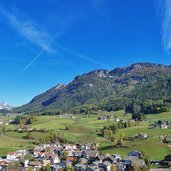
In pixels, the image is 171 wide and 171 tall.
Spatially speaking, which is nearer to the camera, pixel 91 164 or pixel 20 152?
pixel 91 164

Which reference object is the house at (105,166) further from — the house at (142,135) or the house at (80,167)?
the house at (142,135)

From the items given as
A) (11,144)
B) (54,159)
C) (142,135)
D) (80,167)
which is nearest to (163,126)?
(142,135)

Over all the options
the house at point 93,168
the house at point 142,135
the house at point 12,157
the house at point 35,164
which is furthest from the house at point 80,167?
the house at point 142,135

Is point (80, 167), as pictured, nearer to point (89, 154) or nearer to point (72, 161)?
point (72, 161)

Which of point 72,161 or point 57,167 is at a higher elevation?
point 72,161

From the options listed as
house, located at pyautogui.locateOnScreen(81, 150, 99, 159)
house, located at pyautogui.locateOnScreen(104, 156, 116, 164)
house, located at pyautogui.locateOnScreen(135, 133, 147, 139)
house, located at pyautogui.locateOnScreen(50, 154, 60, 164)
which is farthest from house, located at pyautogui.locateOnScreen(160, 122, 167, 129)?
house, located at pyautogui.locateOnScreen(104, 156, 116, 164)

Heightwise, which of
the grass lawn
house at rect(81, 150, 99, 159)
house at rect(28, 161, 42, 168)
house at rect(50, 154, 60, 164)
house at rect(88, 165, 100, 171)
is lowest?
house at rect(88, 165, 100, 171)

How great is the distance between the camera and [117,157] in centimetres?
11388

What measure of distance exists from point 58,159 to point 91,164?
20.8 metres

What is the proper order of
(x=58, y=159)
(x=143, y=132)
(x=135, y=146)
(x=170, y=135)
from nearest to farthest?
(x=58, y=159)
(x=135, y=146)
(x=170, y=135)
(x=143, y=132)

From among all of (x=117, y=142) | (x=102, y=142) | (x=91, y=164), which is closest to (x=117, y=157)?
(x=91, y=164)

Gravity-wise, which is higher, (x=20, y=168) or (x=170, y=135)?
(x=170, y=135)

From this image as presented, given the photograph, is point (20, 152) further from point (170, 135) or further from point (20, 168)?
point (170, 135)

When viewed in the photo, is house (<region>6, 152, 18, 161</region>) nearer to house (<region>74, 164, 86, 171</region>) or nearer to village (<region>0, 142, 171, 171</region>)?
village (<region>0, 142, 171, 171</region>)
